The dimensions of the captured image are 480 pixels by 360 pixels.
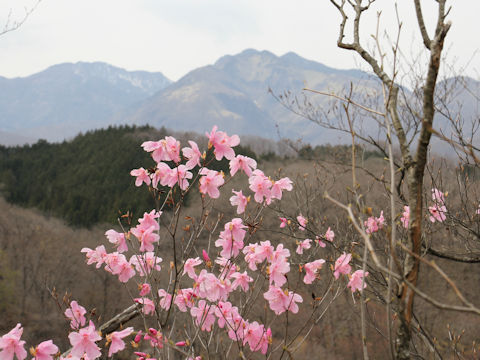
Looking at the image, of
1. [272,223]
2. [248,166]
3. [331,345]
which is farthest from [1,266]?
[248,166]

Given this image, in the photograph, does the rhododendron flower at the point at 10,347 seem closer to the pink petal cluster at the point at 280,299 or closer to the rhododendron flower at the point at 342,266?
the pink petal cluster at the point at 280,299

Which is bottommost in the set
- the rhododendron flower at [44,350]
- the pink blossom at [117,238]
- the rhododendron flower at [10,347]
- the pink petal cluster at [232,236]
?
the rhododendron flower at [44,350]

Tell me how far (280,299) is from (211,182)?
0.81 metres

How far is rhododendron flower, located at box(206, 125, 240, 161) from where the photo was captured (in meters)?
1.86

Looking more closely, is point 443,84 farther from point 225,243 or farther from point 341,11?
point 225,243

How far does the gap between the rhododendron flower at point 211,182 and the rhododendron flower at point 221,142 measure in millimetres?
126

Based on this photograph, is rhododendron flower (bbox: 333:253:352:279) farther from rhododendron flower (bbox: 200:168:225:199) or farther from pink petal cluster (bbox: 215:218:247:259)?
rhododendron flower (bbox: 200:168:225:199)

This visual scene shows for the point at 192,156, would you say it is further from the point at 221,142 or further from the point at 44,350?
the point at 44,350

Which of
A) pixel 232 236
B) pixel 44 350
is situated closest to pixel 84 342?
pixel 44 350

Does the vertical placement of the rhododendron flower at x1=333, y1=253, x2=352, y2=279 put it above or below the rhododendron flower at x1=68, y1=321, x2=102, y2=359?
above

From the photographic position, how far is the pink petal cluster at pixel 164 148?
1877 millimetres

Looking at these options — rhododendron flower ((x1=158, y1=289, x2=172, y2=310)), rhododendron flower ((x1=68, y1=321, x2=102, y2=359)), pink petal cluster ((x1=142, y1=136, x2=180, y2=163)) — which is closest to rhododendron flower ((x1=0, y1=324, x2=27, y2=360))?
rhododendron flower ((x1=68, y1=321, x2=102, y2=359))

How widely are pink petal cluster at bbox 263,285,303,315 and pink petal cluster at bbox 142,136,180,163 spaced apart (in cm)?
94

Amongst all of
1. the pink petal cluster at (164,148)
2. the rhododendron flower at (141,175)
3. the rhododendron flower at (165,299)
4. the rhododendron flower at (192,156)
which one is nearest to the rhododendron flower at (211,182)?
the rhododendron flower at (192,156)
